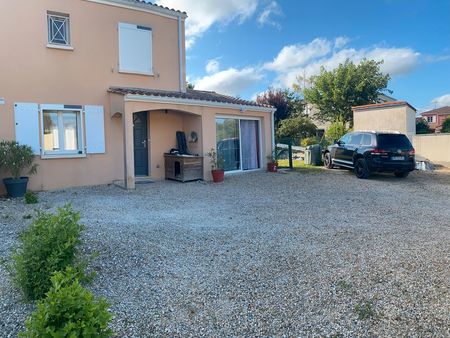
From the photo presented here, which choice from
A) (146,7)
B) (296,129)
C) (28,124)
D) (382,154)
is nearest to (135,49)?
(146,7)

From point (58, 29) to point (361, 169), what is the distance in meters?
10.8

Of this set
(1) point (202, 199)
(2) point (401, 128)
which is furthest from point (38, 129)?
(2) point (401, 128)

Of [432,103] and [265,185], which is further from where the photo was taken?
[432,103]

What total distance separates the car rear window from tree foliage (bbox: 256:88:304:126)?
1941cm

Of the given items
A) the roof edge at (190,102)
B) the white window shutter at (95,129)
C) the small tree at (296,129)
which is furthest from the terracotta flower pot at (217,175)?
the small tree at (296,129)

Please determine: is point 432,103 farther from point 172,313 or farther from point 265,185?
point 172,313

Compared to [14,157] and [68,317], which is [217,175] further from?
[68,317]

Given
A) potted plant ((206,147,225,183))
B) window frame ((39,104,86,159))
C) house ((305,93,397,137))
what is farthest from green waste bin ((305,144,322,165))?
house ((305,93,397,137))

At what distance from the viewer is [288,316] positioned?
3.05 meters

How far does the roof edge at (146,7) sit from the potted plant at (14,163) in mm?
5076

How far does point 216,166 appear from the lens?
11695 millimetres

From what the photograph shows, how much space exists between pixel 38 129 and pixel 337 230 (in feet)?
27.6

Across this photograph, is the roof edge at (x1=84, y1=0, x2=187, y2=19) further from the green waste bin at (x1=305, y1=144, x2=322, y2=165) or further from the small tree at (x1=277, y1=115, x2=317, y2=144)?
the small tree at (x1=277, y1=115, x2=317, y2=144)

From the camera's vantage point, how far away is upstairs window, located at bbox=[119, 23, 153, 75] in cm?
1104
